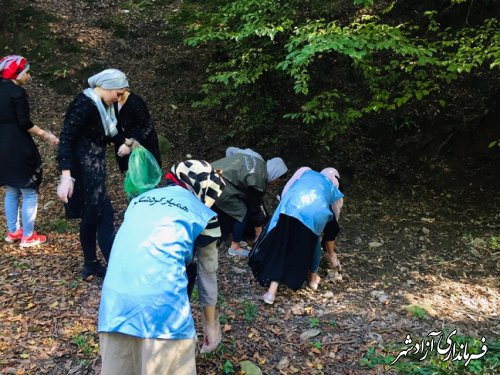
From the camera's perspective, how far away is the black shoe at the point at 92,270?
13.6ft

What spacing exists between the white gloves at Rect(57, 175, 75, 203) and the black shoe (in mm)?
871

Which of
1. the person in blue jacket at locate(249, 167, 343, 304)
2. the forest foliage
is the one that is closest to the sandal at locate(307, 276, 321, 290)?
the person in blue jacket at locate(249, 167, 343, 304)

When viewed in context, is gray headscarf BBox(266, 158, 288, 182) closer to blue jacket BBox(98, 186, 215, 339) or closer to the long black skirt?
the long black skirt

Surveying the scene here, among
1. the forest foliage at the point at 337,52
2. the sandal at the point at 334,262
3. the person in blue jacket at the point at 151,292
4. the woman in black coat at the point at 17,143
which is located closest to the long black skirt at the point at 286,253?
the sandal at the point at 334,262

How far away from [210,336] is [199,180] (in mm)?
1258

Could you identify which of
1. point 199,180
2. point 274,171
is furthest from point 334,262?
point 199,180

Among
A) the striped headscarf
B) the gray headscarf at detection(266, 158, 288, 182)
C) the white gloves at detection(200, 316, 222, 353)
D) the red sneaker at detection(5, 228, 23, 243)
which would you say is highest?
the striped headscarf

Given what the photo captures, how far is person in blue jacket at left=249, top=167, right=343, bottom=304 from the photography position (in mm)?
4133

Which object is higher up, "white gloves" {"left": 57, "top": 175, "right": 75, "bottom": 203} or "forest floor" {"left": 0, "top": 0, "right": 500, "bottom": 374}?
"white gloves" {"left": 57, "top": 175, "right": 75, "bottom": 203}

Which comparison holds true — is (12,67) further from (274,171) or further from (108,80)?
(274,171)

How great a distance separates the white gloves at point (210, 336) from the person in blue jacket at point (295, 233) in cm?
111

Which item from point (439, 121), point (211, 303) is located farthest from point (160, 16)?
point (211, 303)

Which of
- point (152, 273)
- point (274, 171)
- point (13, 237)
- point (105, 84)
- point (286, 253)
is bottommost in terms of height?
point (13, 237)

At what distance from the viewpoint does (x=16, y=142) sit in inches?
172
